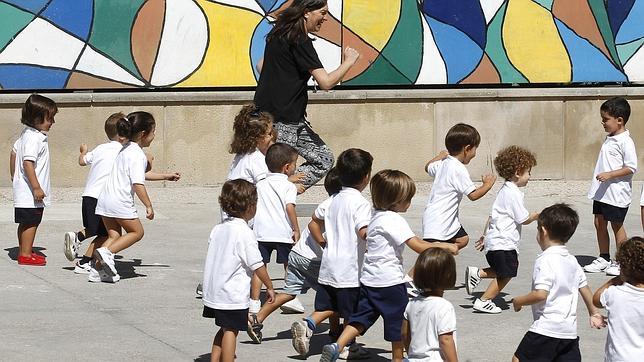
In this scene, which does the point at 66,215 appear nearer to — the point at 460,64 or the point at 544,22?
the point at 460,64

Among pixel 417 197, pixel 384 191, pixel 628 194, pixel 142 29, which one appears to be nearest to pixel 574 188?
pixel 417 197

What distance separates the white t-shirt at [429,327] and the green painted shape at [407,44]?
8.49m

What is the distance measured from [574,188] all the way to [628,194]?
13.7ft

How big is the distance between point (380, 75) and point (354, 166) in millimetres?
7135

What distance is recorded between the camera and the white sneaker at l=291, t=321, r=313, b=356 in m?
7.29

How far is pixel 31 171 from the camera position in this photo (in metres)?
9.97

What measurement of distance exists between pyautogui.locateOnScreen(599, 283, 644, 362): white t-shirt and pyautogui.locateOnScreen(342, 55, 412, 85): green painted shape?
28.0 ft

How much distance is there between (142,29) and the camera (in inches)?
546

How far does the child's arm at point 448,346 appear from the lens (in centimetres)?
612

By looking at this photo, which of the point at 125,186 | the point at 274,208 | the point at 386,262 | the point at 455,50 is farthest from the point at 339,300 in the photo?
the point at 455,50

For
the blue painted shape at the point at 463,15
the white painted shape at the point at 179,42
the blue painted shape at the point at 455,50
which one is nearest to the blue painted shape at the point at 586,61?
the blue painted shape at the point at 463,15

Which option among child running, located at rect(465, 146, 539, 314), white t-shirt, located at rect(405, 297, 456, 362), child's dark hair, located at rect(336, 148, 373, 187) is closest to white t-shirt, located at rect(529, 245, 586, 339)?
white t-shirt, located at rect(405, 297, 456, 362)

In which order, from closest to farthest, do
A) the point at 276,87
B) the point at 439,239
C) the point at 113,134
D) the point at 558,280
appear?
the point at 558,280, the point at 439,239, the point at 276,87, the point at 113,134

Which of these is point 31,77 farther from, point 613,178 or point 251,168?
point 613,178
